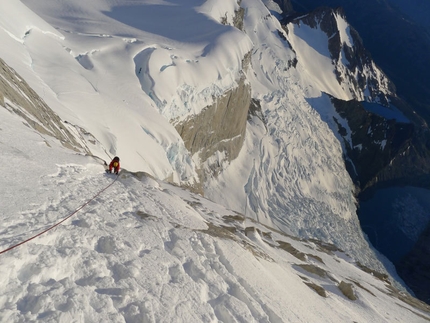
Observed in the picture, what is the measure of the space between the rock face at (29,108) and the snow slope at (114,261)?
1177mm

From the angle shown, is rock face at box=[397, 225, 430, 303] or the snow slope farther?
rock face at box=[397, 225, 430, 303]

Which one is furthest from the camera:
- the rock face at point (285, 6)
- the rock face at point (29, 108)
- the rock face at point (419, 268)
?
the rock face at point (285, 6)

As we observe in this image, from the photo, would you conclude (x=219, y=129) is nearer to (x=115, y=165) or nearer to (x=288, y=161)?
(x=288, y=161)

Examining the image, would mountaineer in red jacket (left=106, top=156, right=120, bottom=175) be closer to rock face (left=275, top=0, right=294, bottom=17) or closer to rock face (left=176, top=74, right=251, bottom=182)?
rock face (left=176, top=74, right=251, bottom=182)

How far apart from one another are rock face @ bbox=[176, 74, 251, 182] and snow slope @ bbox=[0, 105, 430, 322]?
79.6ft

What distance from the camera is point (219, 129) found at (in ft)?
149

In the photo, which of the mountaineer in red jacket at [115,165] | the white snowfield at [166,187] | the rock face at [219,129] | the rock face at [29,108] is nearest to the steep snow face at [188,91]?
the white snowfield at [166,187]

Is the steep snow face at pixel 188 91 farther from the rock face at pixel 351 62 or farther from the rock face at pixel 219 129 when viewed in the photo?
the rock face at pixel 351 62

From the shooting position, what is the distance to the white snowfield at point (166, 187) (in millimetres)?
6719

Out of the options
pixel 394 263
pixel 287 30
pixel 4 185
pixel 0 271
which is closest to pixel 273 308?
pixel 0 271

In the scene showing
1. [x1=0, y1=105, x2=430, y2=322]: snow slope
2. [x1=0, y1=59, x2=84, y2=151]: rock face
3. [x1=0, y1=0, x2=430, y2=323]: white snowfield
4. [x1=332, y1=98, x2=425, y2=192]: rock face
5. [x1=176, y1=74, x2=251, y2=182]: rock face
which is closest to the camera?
[x1=0, y1=105, x2=430, y2=322]: snow slope

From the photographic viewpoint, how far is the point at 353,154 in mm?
69562

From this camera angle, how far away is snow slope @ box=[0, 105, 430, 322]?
5.84 m

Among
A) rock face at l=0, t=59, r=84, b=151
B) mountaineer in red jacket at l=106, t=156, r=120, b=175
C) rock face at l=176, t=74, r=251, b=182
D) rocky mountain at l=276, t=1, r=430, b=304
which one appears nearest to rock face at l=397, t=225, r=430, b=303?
rocky mountain at l=276, t=1, r=430, b=304
